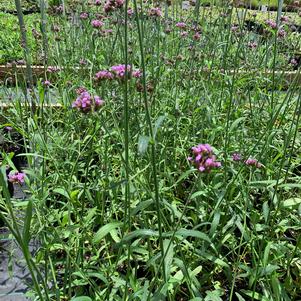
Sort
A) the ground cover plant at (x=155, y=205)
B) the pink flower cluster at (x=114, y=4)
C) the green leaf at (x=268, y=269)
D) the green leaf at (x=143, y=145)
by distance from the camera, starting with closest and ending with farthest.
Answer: the green leaf at (x=143, y=145), the ground cover plant at (x=155, y=205), the green leaf at (x=268, y=269), the pink flower cluster at (x=114, y=4)

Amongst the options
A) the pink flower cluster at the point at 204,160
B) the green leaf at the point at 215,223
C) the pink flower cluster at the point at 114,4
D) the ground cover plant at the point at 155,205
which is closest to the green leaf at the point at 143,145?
the ground cover plant at the point at 155,205

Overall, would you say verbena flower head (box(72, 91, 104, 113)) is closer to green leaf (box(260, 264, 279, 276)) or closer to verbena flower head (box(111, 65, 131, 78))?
verbena flower head (box(111, 65, 131, 78))

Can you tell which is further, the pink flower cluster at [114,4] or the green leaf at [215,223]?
the pink flower cluster at [114,4]

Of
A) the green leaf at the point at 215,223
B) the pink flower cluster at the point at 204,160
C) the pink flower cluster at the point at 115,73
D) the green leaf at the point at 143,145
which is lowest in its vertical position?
the green leaf at the point at 215,223

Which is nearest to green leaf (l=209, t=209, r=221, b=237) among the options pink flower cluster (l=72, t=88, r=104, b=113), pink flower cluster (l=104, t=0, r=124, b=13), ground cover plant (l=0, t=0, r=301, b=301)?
ground cover plant (l=0, t=0, r=301, b=301)

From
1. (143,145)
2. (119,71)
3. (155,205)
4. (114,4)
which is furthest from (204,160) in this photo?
(114,4)

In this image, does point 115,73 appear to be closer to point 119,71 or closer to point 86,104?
point 119,71

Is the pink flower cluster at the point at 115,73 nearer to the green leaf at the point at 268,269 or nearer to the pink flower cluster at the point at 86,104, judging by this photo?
the pink flower cluster at the point at 86,104

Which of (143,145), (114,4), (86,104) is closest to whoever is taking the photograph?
(143,145)

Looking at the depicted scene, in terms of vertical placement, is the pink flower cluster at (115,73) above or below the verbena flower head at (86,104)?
above

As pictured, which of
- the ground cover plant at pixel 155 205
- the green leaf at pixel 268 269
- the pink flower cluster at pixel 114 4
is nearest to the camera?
the ground cover plant at pixel 155 205

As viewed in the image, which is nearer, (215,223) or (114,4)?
(215,223)

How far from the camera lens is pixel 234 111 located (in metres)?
2.18

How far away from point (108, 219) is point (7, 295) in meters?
0.41
